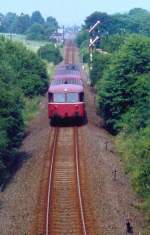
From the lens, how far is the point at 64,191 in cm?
2414

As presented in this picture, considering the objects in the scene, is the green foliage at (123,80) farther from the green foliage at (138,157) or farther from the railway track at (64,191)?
the railway track at (64,191)

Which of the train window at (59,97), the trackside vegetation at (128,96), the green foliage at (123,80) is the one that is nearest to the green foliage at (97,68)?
the trackside vegetation at (128,96)

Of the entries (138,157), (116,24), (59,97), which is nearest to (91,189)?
(138,157)

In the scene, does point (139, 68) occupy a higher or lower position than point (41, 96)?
higher

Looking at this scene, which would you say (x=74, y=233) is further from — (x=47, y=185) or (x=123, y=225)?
(x=47, y=185)

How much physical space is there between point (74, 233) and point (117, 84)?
728 inches

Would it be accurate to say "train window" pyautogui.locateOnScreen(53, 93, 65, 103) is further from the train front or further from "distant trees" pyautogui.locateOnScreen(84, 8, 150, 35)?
"distant trees" pyautogui.locateOnScreen(84, 8, 150, 35)

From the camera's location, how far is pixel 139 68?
123 ft

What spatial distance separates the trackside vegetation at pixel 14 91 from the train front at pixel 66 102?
81.9 inches

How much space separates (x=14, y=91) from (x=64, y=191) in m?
11.7

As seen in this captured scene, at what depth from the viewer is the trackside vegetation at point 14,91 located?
2930cm

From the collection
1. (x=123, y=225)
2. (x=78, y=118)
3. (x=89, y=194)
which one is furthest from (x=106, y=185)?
(x=78, y=118)

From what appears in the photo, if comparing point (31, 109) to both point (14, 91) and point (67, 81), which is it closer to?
point (67, 81)

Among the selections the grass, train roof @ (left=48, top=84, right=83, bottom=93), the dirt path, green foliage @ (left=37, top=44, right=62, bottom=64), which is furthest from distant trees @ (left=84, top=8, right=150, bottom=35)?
the dirt path
